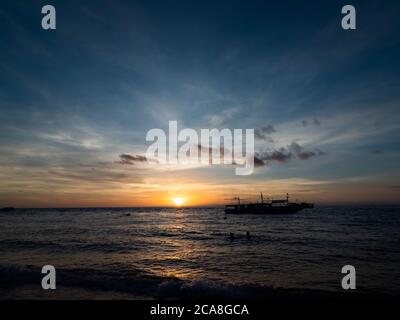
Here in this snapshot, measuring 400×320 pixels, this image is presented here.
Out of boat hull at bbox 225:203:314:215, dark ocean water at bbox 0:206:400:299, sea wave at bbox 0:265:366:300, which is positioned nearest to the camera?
sea wave at bbox 0:265:366:300

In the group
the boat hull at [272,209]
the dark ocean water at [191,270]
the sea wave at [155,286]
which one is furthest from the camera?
the boat hull at [272,209]

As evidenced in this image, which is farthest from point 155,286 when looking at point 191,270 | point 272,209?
point 272,209

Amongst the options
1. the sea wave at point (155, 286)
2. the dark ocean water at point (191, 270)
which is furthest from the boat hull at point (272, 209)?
the sea wave at point (155, 286)

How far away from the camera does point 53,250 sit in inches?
1162

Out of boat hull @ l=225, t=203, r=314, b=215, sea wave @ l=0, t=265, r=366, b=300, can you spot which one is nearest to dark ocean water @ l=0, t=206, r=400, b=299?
sea wave @ l=0, t=265, r=366, b=300

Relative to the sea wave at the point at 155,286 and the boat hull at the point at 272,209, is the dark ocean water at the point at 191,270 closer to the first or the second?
the sea wave at the point at 155,286

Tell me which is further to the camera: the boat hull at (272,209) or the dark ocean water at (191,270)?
the boat hull at (272,209)

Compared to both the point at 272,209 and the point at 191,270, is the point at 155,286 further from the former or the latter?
the point at 272,209

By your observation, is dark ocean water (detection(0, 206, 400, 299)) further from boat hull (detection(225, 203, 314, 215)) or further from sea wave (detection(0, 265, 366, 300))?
boat hull (detection(225, 203, 314, 215))
